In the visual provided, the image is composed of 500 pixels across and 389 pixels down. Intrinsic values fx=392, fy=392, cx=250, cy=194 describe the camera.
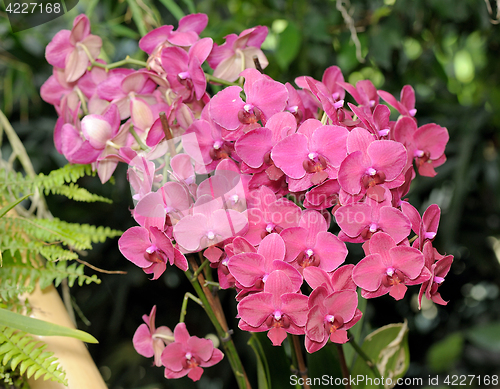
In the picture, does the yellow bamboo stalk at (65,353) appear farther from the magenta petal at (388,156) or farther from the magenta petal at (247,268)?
the magenta petal at (388,156)

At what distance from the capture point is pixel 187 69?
0.39 m

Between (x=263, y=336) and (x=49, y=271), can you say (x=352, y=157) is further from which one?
(x=49, y=271)

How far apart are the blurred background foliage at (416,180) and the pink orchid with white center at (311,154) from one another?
22.9 inches

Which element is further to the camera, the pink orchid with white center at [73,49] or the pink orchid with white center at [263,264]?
the pink orchid with white center at [73,49]

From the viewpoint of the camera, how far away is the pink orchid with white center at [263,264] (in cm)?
32

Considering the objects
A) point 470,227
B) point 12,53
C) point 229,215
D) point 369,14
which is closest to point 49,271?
point 229,215

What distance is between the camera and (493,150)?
1.21 metres

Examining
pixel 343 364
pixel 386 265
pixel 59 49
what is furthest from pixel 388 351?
pixel 59 49

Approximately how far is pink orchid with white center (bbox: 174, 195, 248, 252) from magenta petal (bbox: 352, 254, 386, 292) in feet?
0.33

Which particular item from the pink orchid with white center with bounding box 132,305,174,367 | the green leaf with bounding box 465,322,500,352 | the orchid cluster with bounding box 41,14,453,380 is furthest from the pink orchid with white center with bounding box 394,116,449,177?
the green leaf with bounding box 465,322,500,352

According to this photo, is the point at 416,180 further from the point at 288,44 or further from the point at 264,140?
the point at 264,140

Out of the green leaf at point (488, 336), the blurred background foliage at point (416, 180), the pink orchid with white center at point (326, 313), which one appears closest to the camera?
the pink orchid with white center at point (326, 313)

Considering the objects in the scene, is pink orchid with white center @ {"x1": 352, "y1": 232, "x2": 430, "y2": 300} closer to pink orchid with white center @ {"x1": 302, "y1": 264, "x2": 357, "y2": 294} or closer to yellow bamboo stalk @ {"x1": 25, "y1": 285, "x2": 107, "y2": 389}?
pink orchid with white center @ {"x1": 302, "y1": 264, "x2": 357, "y2": 294}

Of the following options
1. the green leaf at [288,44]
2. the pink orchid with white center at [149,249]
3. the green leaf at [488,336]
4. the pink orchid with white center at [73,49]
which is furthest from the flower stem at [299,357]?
the green leaf at [488,336]
